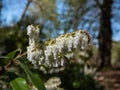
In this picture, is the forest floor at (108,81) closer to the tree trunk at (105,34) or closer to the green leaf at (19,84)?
the tree trunk at (105,34)

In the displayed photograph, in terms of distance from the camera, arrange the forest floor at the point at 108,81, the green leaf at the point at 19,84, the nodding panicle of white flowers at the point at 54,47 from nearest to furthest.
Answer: the nodding panicle of white flowers at the point at 54,47, the green leaf at the point at 19,84, the forest floor at the point at 108,81

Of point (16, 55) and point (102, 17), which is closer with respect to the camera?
point (16, 55)

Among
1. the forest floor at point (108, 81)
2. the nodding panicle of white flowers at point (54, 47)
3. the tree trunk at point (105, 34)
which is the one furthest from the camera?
the tree trunk at point (105, 34)

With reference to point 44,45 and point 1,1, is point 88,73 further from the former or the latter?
point 1,1

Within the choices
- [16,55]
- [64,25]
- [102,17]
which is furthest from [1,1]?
[16,55]

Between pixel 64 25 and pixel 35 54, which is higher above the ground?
pixel 64 25

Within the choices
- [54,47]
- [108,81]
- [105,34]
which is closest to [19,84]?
[54,47]

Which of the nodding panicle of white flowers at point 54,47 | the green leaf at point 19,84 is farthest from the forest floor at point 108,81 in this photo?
the nodding panicle of white flowers at point 54,47

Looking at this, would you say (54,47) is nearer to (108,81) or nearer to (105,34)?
(108,81)
